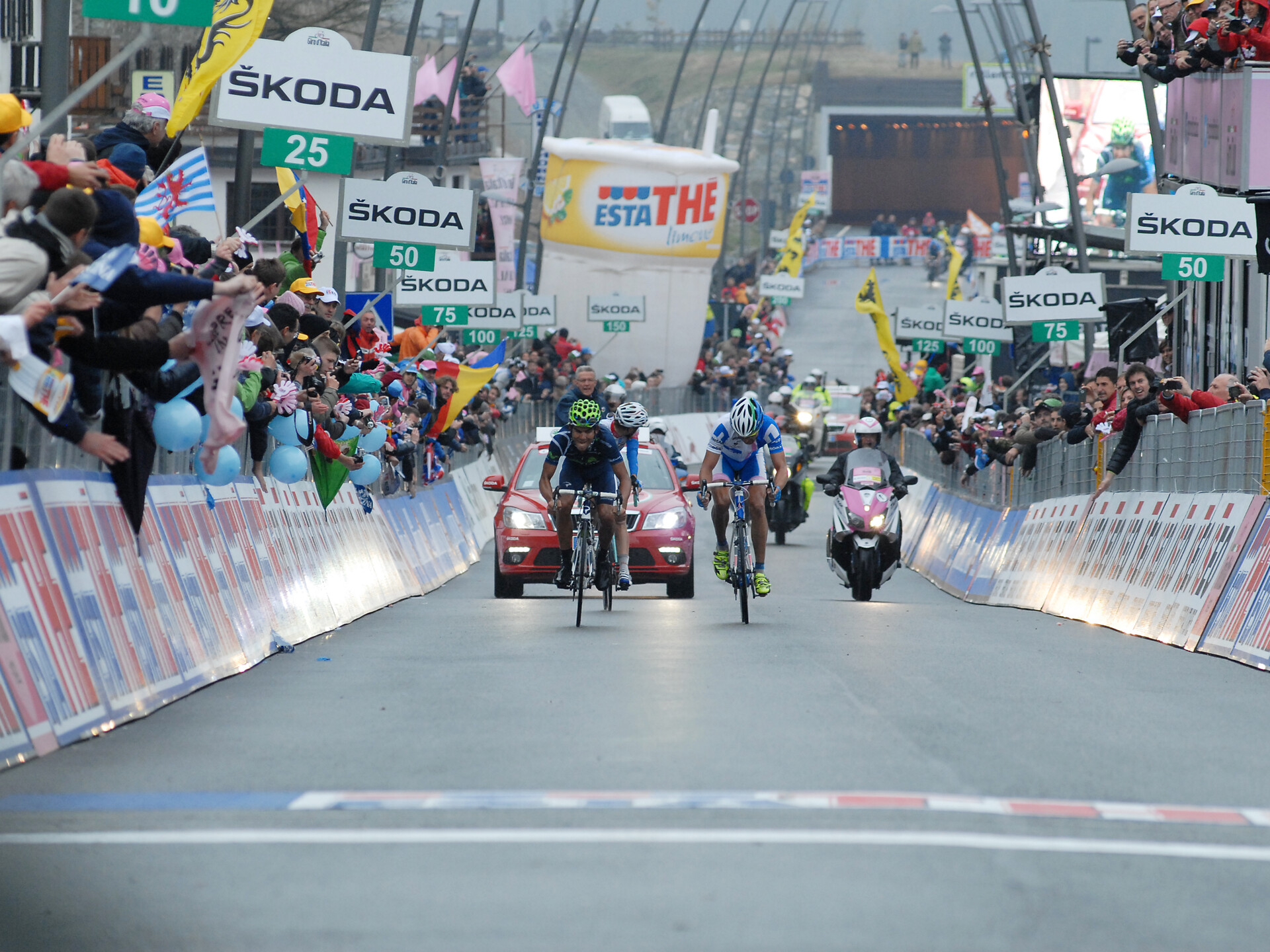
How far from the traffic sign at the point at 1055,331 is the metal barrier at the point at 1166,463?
19.5ft

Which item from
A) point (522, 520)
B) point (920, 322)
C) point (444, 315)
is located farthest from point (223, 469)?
point (920, 322)

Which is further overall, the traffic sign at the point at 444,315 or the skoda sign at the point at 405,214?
the traffic sign at the point at 444,315

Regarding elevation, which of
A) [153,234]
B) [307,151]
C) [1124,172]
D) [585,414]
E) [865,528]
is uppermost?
[1124,172]

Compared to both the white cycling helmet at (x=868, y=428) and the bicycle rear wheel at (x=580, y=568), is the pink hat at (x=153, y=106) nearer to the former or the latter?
the bicycle rear wheel at (x=580, y=568)

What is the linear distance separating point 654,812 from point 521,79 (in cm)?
5479

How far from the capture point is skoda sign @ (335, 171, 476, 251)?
24.2 metres

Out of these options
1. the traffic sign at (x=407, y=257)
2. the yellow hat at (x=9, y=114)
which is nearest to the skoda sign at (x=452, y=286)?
the traffic sign at (x=407, y=257)

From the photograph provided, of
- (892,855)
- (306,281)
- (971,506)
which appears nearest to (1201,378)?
(971,506)

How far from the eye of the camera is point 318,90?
18.9m

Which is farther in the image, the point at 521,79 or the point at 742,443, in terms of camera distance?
the point at 521,79

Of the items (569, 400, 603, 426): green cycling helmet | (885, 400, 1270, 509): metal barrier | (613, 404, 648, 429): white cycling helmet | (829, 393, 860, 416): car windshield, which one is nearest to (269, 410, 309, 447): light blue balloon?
(569, 400, 603, 426): green cycling helmet

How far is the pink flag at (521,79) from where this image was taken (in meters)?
58.6

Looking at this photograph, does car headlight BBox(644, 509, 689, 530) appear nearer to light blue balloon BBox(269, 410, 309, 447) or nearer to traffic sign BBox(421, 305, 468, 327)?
light blue balloon BBox(269, 410, 309, 447)

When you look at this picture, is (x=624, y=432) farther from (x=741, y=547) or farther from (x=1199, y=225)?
(x=1199, y=225)
